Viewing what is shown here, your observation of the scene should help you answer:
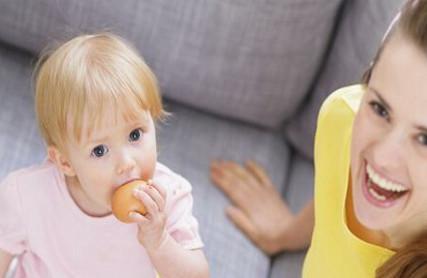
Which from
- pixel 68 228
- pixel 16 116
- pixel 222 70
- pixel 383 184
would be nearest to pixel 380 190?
pixel 383 184

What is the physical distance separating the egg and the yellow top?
0.33 meters

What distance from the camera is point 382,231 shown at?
1176mm

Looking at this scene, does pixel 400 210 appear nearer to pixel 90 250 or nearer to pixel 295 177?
pixel 90 250

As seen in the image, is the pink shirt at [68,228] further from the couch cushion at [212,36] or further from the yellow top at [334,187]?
the couch cushion at [212,36]

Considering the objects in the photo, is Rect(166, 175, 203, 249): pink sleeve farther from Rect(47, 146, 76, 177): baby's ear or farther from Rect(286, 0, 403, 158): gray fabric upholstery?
Rect(286, 0, 403, 158): gray fabric upholstery

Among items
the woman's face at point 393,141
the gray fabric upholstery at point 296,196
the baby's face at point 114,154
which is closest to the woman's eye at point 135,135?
the baby's face at point 114,154

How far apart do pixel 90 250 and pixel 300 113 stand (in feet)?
1.93

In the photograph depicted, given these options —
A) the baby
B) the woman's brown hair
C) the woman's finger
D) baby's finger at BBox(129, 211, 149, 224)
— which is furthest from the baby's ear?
the woman's finger

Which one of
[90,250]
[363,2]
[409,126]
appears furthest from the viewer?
[363,2]

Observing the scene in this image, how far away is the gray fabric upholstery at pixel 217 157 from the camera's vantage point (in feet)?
4.65

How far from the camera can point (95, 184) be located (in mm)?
1060

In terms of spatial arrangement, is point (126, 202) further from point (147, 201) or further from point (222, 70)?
point (222, 70)

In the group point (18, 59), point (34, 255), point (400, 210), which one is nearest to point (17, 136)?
point (18, 59)

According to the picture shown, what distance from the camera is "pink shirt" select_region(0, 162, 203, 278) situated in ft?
3.75
